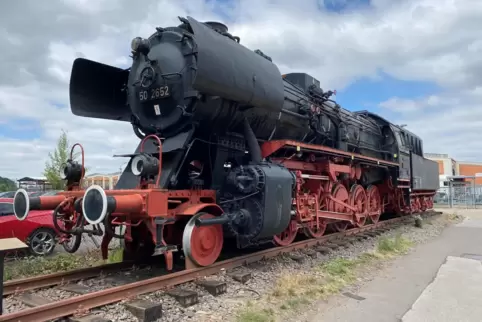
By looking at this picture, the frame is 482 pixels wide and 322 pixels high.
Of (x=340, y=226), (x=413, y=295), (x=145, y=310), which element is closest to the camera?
(x=145, y=310)

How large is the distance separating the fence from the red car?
28.6 m

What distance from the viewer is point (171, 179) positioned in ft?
18.7

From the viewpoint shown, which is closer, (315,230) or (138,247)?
(138,247)

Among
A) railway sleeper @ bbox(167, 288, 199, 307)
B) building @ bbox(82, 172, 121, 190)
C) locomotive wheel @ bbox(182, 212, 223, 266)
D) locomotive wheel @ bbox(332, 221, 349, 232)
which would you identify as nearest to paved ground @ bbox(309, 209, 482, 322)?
railway sleeper @ bbox(167, 288, 199, 307)

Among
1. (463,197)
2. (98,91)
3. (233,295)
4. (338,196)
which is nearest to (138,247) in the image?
(233,295)

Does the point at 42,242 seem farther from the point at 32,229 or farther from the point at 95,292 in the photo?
the point at 95,292

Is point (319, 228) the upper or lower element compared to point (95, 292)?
upper

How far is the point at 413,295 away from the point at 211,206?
3.18 metres

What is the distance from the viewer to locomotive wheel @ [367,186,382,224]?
12.4 m

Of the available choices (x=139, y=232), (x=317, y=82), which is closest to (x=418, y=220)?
(x=317, y=82)

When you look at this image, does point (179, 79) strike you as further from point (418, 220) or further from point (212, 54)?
point (418, 220)

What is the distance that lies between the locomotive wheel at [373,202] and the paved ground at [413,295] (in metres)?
3.73

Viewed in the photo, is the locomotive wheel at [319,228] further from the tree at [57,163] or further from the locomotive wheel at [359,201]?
the tree at [57,163]

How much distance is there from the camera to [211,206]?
6145 millimetres
